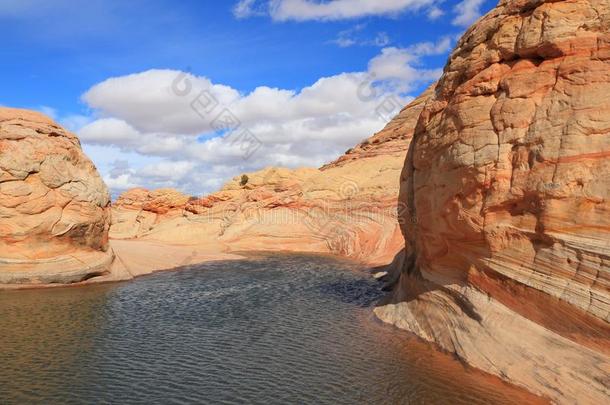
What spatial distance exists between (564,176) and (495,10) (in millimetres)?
6724

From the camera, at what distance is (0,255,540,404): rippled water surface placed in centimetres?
1138

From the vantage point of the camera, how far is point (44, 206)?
24500mm

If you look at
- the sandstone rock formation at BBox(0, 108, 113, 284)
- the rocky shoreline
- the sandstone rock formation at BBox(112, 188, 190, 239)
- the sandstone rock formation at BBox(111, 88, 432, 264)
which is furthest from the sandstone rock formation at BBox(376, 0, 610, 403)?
the sandstone rock formation at BBox(112, 188, 190, 239)

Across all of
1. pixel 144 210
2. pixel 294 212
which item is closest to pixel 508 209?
pixel 294 212

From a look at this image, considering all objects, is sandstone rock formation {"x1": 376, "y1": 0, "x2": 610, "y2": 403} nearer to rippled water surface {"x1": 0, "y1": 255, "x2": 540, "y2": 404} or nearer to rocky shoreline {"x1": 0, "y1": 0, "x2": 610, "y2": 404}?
rocky shoreline {"x1": 0, "y1": 0, "x2": 610, "y2": 404}

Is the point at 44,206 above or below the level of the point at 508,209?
below

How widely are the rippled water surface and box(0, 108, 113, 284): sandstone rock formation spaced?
1922 millimetres

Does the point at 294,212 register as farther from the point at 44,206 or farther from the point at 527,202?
the point at 527,202

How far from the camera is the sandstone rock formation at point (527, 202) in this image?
10.9m

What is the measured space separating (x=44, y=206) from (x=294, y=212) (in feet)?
92.8

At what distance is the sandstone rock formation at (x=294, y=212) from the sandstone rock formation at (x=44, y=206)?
19.5 m

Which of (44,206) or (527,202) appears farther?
(44,206)

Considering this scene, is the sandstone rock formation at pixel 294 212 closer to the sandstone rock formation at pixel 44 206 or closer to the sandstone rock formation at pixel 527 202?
the sandstone rock formation at pixel 44 206

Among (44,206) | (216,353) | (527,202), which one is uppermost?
(527,202)
